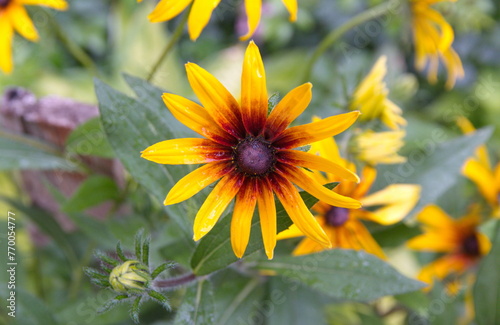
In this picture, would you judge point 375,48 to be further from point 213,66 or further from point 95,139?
point 95,139

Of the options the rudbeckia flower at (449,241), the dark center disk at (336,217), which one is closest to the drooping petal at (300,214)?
the dark center disk at (336,217)

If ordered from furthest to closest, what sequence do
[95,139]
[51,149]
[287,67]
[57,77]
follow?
[287,67]
[57,77]
[51,149]
[95,139]

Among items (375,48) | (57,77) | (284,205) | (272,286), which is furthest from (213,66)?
(284,205)

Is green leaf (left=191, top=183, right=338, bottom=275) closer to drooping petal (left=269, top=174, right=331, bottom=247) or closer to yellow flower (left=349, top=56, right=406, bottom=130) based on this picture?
drooping petal (left=269, top=174, right=331, bottom=247)

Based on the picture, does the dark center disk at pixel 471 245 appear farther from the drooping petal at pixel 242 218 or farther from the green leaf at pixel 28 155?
the green leaf at pixel 28 155

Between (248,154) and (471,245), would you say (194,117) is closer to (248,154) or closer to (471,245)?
(248,154)

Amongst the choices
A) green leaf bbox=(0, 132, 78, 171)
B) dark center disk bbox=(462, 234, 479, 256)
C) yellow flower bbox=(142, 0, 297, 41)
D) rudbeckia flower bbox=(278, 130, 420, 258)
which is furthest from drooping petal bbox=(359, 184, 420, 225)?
green leaf bbox=(0, 132, 78, 171)

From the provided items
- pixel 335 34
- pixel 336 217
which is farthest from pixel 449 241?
pixel 335 34
